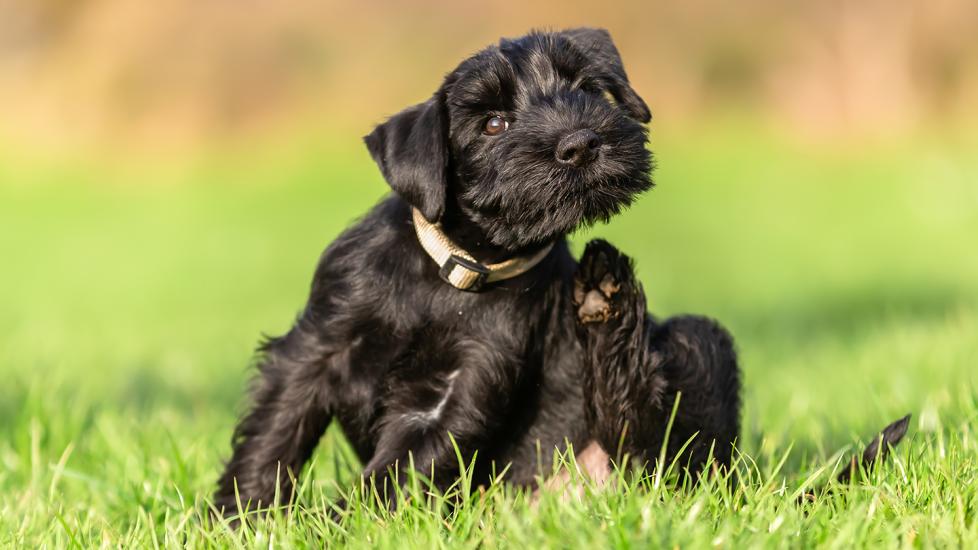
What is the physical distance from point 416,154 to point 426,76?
17.4m

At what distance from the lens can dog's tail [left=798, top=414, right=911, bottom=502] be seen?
10.0ft

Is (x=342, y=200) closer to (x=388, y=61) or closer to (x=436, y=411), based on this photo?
(x=388, y=61)

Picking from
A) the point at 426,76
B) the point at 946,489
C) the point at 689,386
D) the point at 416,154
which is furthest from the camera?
the point at 426,76

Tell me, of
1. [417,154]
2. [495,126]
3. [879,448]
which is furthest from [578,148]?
[879,448]

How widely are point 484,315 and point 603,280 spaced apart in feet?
1.23

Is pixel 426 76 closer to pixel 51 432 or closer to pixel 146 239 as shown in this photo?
pixel 146 239

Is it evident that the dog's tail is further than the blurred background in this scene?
No

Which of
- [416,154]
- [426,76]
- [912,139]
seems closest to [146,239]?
[426,76]

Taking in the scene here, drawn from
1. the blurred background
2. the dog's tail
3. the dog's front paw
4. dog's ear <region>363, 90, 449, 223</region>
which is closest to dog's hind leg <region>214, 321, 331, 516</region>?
dog's ear <region>363, 90, 449, 223</region>

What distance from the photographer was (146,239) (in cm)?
1580

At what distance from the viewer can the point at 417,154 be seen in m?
3.32

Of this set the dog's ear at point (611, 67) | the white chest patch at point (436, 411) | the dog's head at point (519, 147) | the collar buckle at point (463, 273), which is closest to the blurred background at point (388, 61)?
the dog's ear at point (611, 67)

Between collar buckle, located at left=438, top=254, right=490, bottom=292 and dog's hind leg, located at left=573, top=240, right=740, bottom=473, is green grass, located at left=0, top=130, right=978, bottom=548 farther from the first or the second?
collar buckle, located at left=438, top=254, right=490, bottom=292

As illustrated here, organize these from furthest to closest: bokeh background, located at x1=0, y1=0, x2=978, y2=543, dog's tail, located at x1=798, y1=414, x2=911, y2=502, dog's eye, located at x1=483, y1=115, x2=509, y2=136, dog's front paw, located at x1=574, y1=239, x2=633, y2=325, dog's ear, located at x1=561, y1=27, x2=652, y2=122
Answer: bokeh background, located at x1=0, y1=0, x2=978, y2=543, dog's ear, located at x1=561, y1=27, x2=652, y2=122, dog's eye, located at x1=483, y1=115, x2=509, y2=136, dog's front paw, located at x1=574, y1=239, x2=633, y2=325, dog's tail, located at x1=798, y1=414, x2=911, y2=502
